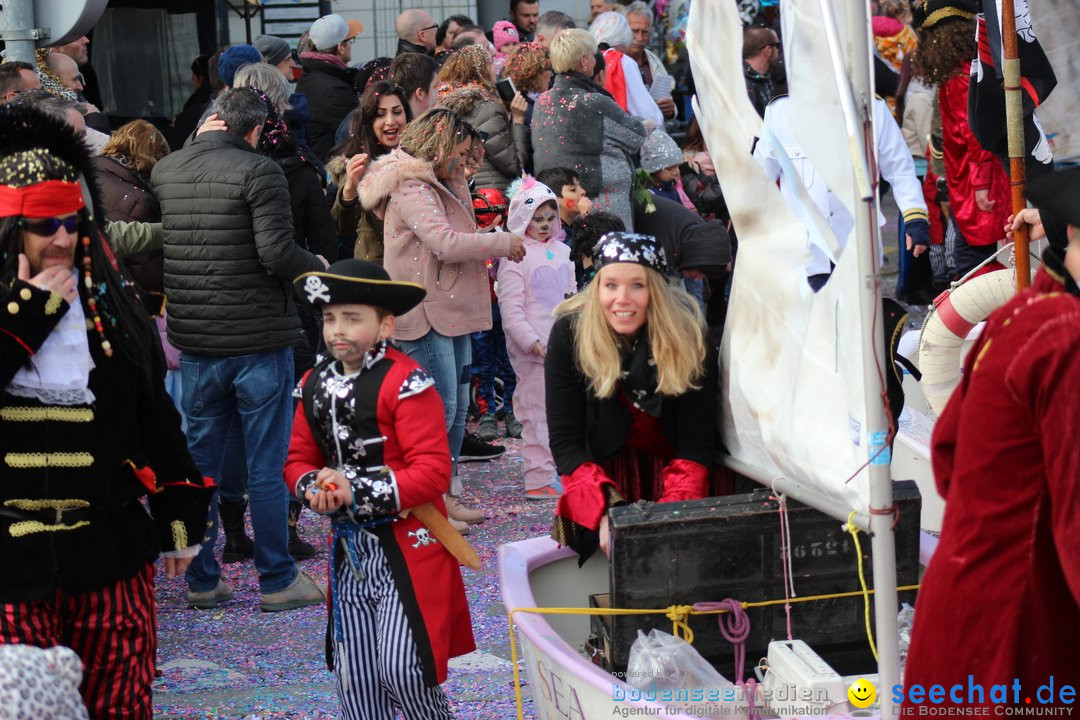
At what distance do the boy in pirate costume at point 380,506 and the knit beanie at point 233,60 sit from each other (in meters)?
4.12

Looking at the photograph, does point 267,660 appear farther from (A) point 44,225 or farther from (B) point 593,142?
(B) point 593,142

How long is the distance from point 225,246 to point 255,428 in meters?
0.72

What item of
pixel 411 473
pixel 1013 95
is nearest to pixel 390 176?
pixel 411 473

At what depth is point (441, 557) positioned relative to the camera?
394 cm

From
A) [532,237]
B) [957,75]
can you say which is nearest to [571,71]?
[532,237]

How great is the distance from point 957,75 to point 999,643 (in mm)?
5141

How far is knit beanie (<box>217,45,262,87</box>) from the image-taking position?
7824 mm

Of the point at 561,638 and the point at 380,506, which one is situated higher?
the point at 380,506

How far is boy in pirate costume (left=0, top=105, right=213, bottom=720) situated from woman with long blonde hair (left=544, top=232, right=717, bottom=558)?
1384mm

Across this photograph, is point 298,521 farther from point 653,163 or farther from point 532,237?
point 653,163

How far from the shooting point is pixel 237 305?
5.34 meters

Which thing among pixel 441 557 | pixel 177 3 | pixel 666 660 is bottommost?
pixel 666 660

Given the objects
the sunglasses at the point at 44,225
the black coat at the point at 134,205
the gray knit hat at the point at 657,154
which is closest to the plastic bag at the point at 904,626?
the sunglasses at the point at 44,225

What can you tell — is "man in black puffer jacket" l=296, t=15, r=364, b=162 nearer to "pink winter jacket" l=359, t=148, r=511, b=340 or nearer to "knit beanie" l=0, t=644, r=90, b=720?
"pink winter jacket" l=359, t=148, r=511, b=340
